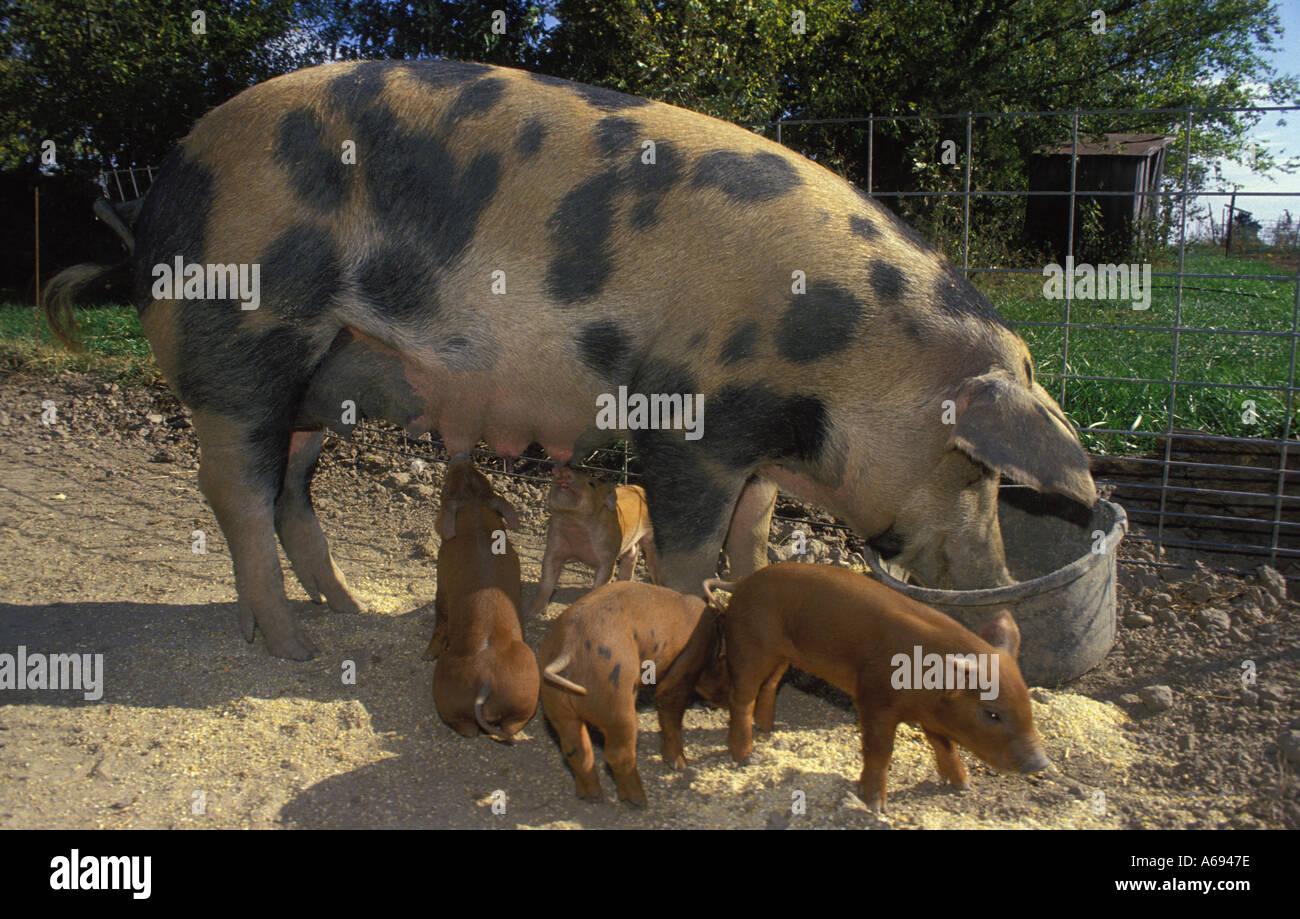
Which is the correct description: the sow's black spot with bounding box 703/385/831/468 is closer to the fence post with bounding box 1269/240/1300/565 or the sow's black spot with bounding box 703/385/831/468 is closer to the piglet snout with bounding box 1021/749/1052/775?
the piglet snout with bounding box 1021/749/1052/775

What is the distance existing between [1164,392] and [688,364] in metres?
4.41

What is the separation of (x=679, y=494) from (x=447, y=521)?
3.39 feet

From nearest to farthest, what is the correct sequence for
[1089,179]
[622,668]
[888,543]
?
[622,668] < [888,543] < [1089,179]

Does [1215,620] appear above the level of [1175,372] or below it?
below

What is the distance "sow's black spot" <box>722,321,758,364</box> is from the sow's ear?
0.69 m

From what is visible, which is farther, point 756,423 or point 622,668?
point 756,423

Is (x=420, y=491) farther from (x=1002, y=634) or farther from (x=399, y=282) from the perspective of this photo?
(x=1002, y=634)

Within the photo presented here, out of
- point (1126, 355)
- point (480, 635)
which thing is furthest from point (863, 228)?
point (1126, 355)

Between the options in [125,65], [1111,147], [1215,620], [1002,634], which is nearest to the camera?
[1002,634]

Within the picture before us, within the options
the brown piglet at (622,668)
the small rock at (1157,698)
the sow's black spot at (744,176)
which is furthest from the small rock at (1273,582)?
the sow's black spot at (744,176)

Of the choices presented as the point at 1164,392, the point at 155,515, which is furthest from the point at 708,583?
the point at 1164,392

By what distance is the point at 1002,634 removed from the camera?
3020 millimetres

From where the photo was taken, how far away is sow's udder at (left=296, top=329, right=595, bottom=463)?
12.0 ft

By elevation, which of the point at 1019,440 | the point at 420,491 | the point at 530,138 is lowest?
the point at 420,491
